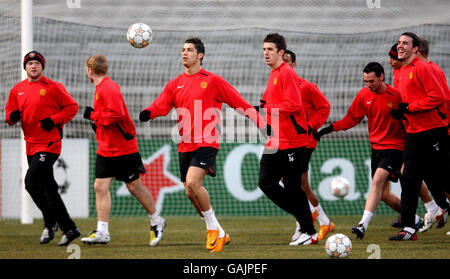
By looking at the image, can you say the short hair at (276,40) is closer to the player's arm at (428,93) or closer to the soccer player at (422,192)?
the player's arm at (428,93)

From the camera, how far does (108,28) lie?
16062 mm

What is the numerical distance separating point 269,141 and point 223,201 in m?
5.88

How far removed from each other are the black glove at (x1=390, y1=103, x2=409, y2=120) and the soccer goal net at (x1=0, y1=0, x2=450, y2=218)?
5.73 m

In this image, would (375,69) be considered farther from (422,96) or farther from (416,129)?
(416,129)

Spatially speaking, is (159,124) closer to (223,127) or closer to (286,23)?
(223,127)

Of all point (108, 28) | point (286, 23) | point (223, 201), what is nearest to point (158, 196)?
point (223, 201)

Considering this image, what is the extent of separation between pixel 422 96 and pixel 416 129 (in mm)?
403

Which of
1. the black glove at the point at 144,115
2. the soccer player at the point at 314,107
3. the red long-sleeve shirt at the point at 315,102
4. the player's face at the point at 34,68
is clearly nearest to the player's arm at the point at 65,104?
the player's face at the point at 34,68

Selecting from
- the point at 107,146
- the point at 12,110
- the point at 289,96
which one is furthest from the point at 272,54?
the point at 12,110

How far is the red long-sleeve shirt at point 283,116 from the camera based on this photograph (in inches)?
338

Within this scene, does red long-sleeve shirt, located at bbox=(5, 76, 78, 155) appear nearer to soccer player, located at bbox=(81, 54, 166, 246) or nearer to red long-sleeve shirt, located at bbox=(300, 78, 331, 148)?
soccer player, located at bbox=(81, 54, 166, 246)

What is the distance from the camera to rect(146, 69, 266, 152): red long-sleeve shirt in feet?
27.6

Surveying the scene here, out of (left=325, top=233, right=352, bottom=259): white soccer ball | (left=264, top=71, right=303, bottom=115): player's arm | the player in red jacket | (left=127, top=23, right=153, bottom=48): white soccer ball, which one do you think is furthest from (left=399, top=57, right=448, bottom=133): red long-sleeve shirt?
(left=127, top=23, right=153, bottom=48): white soccer ball

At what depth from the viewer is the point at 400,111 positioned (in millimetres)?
8734
